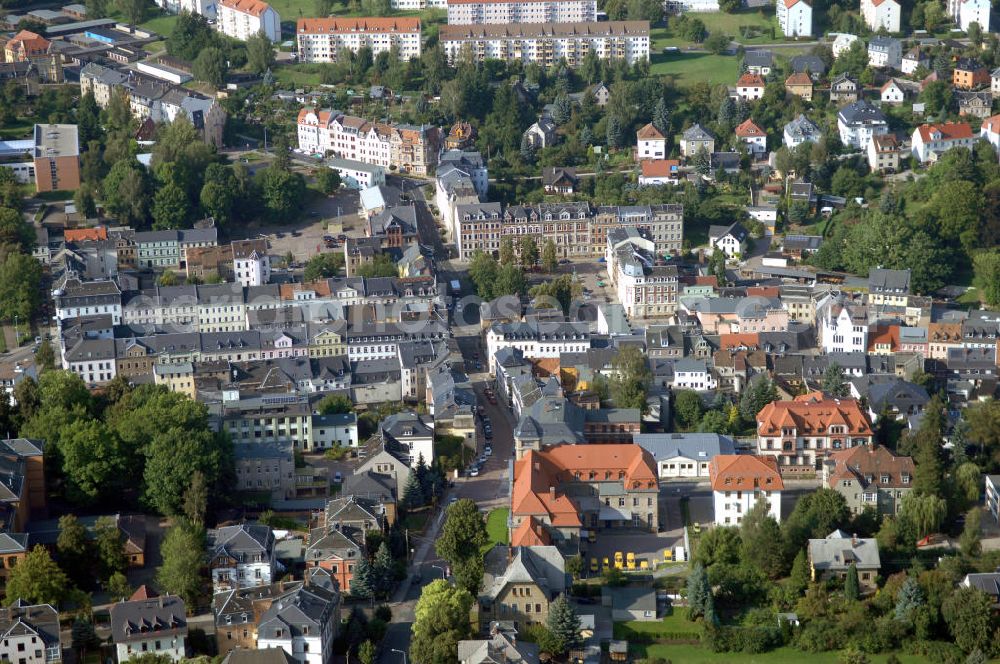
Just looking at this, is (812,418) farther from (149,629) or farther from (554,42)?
(554,42)

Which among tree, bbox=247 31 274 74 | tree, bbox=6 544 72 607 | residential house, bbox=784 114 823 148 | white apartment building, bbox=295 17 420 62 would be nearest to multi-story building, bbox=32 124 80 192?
tree, bbox=247 31 274 74

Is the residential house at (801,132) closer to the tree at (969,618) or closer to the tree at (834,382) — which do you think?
the tree at (834,382)

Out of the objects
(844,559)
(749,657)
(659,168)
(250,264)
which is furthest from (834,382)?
(250,264)

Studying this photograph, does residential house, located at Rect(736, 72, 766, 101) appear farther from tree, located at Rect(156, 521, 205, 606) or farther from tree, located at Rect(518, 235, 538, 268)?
tree, located at Rect(156, 521, 205, 606)

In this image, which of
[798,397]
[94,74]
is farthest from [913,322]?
[94,74]

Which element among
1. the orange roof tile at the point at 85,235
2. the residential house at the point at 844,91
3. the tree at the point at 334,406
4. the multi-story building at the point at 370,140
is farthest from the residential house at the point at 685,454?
the residential house at the point at 844,91

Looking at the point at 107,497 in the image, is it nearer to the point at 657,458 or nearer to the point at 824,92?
the point at 657,458
